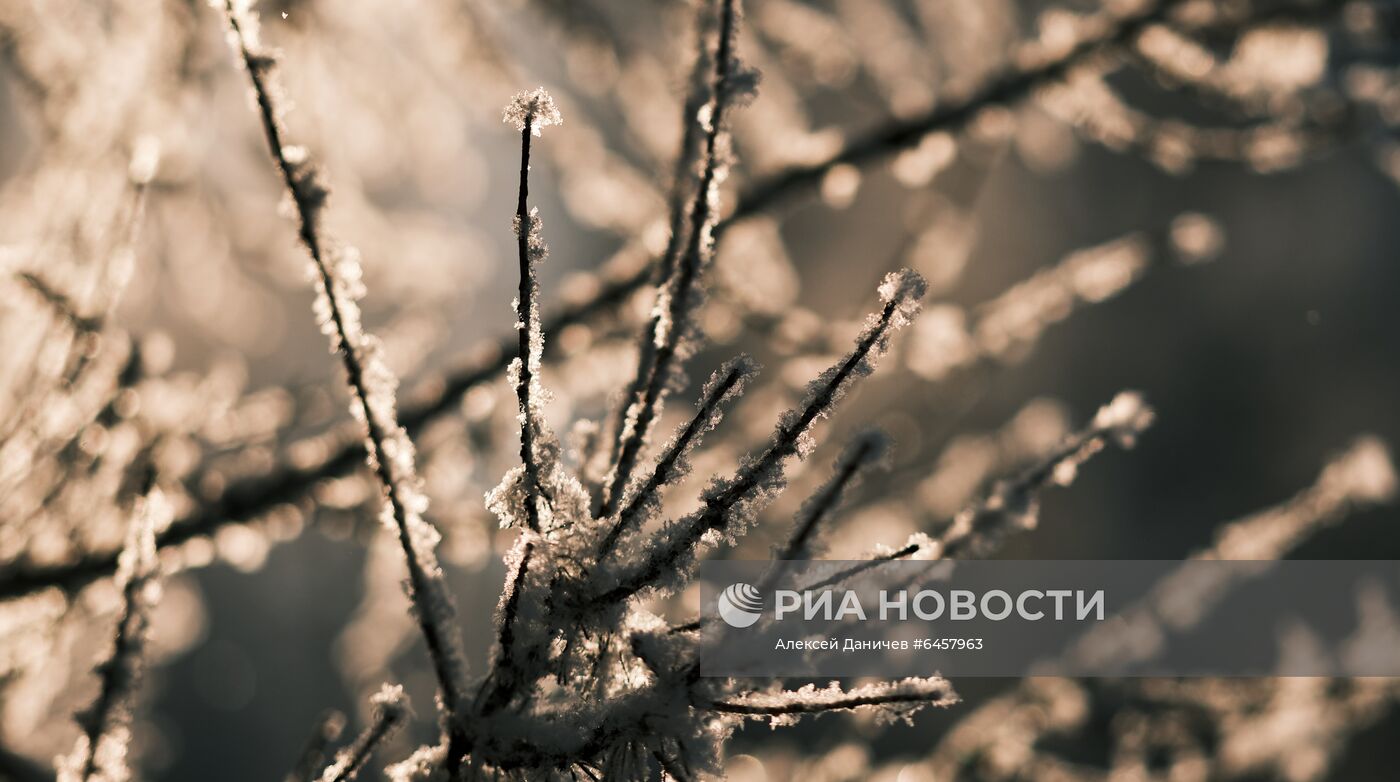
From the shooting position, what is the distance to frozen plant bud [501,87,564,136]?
2.81 ft

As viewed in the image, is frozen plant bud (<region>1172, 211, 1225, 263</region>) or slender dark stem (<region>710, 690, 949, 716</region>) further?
frozen plant bud (<region>1172, 211, 1225, 263</region>)

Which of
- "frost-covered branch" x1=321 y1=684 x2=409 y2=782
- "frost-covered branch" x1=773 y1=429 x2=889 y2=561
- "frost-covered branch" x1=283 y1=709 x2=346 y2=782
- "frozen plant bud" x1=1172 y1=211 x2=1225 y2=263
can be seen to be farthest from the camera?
"frozen plant bud" x1=1172 y1=211 x2=1225 y2=263

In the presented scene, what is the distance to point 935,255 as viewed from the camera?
222cm

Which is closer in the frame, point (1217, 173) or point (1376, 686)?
point (1376, 686)

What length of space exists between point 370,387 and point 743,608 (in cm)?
46

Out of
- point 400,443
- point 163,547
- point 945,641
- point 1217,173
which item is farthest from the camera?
point 1217,173

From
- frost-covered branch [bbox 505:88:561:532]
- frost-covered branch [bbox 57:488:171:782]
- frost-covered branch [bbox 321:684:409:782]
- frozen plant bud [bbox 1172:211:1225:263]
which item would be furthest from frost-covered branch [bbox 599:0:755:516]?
frozen plant bud [bbox 1172:211:1225:263]

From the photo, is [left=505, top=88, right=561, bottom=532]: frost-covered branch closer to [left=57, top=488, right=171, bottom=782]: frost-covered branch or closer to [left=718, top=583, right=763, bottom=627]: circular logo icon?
[left=718, top=583, right=763, bottom=627]: circular logo icon

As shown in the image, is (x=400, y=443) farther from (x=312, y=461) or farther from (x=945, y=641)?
(x=945, y=641)

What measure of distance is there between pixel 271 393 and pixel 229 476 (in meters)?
0.44

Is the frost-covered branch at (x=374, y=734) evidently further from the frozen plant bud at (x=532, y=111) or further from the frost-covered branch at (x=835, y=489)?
the frozen plant bud at (x=532, y=111)

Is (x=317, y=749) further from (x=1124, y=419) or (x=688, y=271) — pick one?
(x=1124, y=419)

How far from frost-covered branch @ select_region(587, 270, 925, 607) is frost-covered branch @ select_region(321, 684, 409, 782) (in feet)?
0.90

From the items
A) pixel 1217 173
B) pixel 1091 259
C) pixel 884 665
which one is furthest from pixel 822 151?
pixel 1217 173
